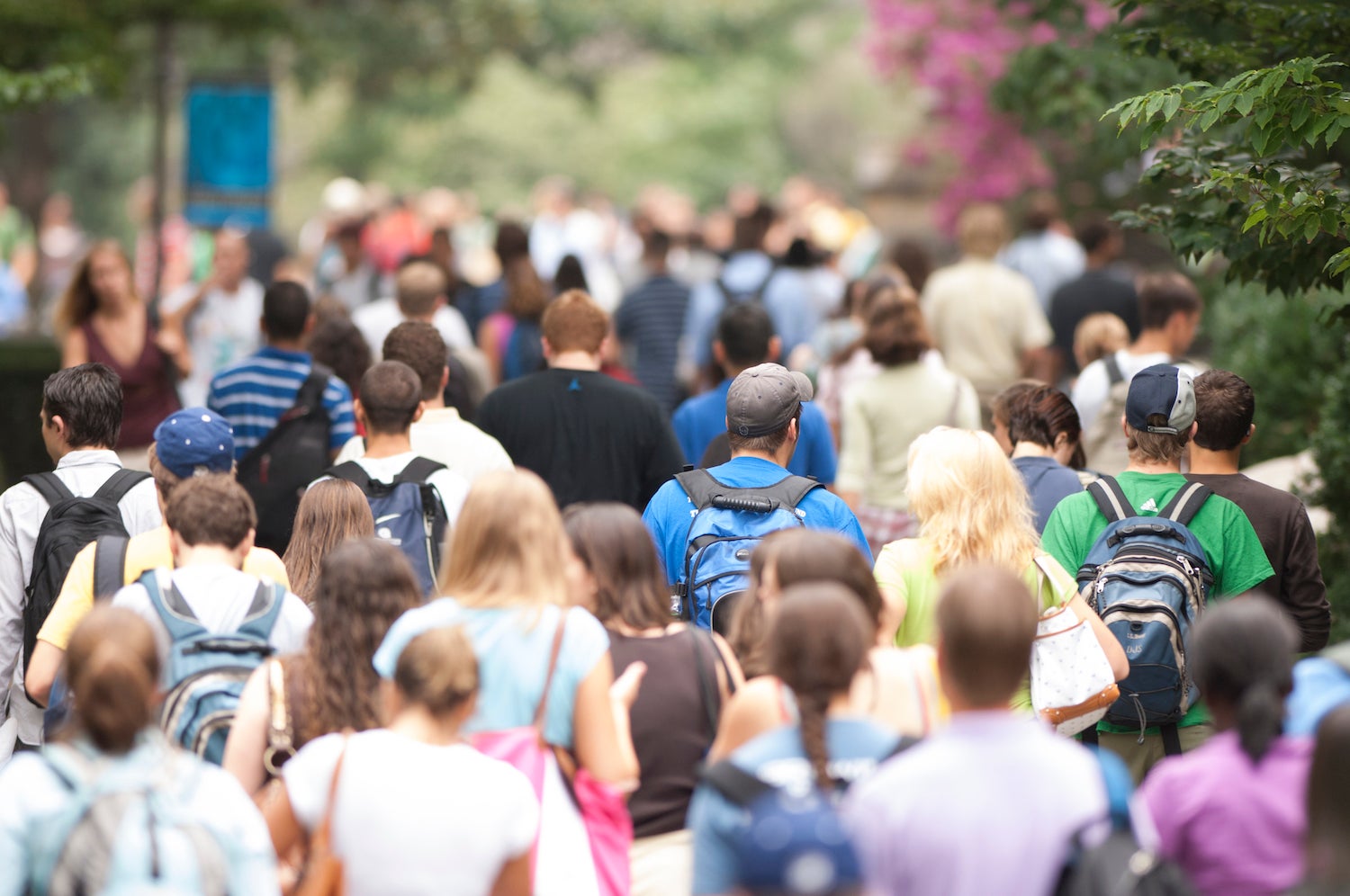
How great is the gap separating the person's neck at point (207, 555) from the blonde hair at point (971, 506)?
2041 millimetres

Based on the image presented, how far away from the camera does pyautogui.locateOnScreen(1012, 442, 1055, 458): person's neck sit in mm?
6492

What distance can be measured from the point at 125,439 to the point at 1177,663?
6063mm

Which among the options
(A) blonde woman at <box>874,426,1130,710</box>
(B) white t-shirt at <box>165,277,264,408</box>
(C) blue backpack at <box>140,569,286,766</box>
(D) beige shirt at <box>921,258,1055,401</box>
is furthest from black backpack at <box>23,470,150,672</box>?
(D) beige shirt at <box>921,258,1055,401</box>

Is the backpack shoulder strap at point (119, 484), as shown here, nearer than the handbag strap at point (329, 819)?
No

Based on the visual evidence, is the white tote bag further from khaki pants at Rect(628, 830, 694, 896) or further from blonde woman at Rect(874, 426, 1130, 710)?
khaki pants at Rect(628, 830, 694, 896)

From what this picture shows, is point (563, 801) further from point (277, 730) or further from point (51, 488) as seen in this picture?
point (51, 488)

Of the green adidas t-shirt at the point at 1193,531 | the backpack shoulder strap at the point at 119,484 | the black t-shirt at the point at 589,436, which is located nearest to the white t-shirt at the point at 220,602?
the backpack shoulder strap at the point at 119,484

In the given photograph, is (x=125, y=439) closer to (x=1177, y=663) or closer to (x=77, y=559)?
(x=77, y=559)

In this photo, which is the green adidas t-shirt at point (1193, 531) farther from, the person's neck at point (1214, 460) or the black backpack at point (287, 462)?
the black backpack at point (287, 462)

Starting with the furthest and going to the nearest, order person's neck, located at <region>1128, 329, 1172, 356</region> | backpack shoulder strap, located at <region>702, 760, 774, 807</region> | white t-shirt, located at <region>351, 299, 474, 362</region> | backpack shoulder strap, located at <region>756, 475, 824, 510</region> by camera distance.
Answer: white t-shirt, located at <region>351, 299, 474, 362</region> < person's neck, located at <region>1128, 329, 1172, 356</region> < backpack shoulder strap, located at <region>756, 475, 824, 510</region> < backpack shoulder strap, located at <region>702, 760, 774, 807</region>

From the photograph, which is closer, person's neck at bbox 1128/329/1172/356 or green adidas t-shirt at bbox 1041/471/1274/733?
green adidas t-shirt at bbox 1041/471/1274/733

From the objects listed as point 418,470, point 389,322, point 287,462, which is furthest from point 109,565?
point 389,322

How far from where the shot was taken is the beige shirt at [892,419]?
8023 millimetres

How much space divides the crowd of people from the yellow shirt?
13 mm
